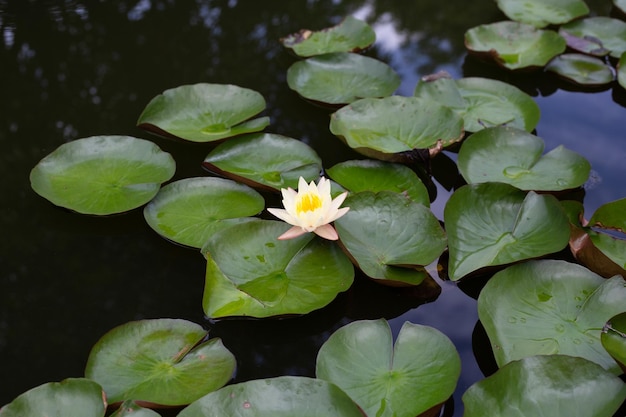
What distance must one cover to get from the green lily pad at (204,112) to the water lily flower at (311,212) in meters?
0.52

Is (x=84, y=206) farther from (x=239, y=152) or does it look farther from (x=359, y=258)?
(x=359, y=258)

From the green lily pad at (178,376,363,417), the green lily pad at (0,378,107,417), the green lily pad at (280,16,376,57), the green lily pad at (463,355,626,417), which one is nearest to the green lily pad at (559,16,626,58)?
the green lily pad at (280,16,376,57)

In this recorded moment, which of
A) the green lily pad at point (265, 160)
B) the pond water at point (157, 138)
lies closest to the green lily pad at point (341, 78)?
the pond water at point (157, 138)

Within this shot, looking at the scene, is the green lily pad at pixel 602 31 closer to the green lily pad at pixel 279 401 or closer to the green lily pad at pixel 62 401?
the green lily pad at pixel 279 401

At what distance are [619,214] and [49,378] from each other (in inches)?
55.8

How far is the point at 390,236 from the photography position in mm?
1558

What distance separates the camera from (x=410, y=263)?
4.91 feet

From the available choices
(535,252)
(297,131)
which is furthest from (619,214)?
(297,131)

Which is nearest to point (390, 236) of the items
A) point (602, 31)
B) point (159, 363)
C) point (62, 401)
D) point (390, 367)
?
point (390, 367)

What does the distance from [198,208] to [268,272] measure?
12.7 inches

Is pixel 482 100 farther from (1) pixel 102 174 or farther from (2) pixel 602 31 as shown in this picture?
(1) pixel 102 174

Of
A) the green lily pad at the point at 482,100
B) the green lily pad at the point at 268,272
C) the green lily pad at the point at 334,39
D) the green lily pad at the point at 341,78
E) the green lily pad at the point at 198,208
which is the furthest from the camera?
the green lily pad at the point at 334,39

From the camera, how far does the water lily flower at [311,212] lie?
1.49m

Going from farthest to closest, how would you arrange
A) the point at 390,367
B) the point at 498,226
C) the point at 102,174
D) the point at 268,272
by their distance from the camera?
the point at 102,174 → the point at 498,226 → the point at 268,272 → the point at 390,367
